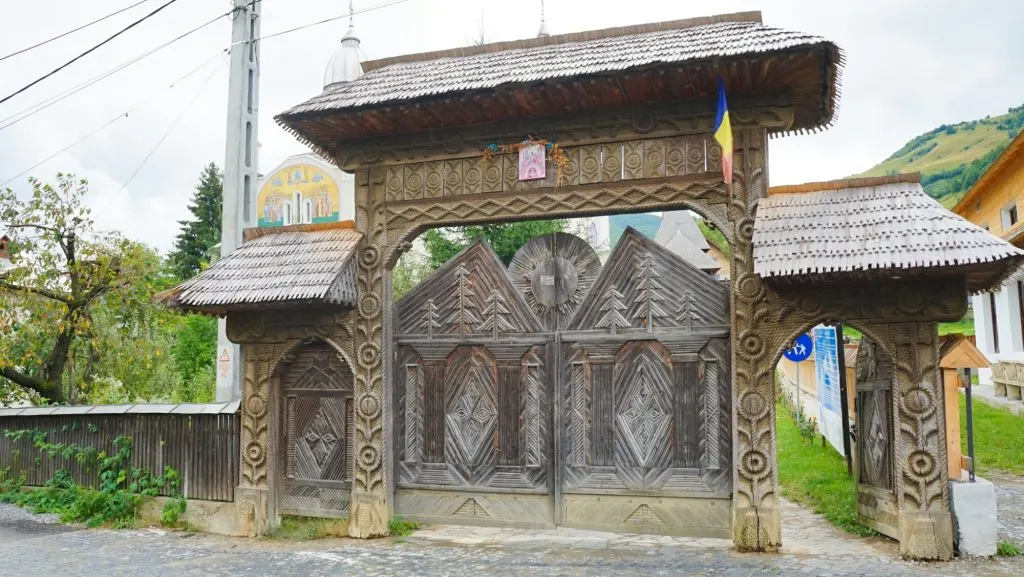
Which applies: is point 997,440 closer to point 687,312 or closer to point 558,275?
point 687,312

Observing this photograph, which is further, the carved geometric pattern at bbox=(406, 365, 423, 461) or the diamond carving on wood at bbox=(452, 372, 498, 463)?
the carved geometric pattern at bbox=(406, 365, 423, 461)

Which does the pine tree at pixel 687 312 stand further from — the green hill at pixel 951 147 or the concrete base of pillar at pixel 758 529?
the green hill at pixel 951 147

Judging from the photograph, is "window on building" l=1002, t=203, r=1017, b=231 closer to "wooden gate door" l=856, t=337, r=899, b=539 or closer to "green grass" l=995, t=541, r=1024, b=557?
"wooden gate door" l=856, t=337, r=899, b=539

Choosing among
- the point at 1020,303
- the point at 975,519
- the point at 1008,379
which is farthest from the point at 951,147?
the point at 975,519

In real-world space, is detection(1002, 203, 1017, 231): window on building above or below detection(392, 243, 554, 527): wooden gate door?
above

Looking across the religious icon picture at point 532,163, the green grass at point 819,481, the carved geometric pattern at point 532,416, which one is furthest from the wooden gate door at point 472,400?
the green grass at point 819,481

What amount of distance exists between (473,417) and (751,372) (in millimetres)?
2960

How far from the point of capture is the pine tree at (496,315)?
8852 mm

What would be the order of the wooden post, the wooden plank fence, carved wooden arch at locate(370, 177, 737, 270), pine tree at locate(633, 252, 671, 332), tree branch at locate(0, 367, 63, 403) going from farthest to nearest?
tree branch at locate(0, 367, 63, 403), the wooden plank fence, pine tree at locate(633, 252, 671, 332), carved wooden arch at locate(370, 177, 737, 270), the wooden post

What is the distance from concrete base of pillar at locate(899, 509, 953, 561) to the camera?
274 inches

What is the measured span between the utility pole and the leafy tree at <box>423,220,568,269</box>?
9324mm

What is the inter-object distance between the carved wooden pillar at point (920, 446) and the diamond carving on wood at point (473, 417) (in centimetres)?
393

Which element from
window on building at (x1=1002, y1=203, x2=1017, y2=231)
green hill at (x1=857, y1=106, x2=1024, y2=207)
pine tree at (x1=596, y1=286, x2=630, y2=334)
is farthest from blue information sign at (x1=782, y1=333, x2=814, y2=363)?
green hill at (x1=857, y1=106, x2=1024, y2=207)

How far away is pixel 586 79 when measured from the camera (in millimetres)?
7723
